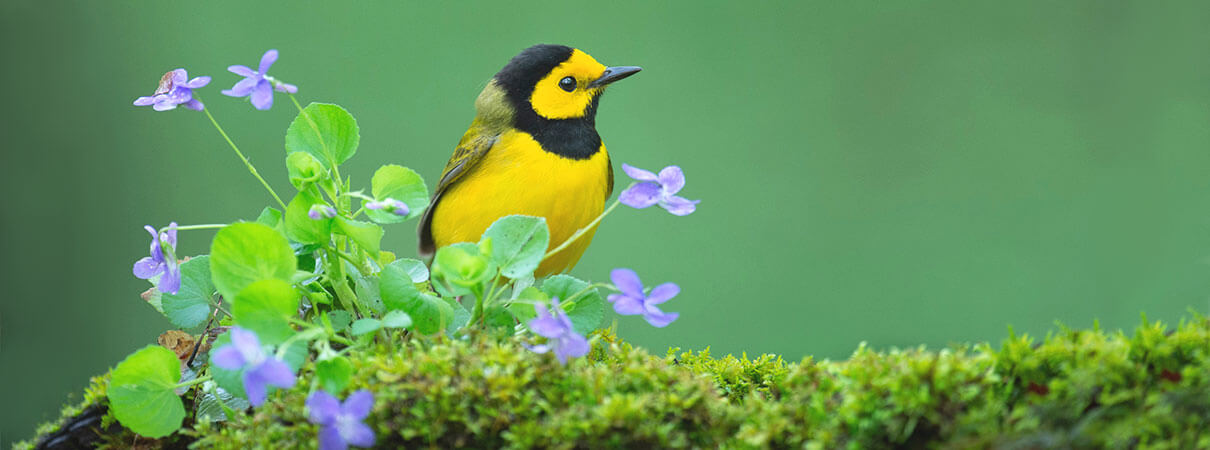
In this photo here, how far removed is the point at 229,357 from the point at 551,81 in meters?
1.55

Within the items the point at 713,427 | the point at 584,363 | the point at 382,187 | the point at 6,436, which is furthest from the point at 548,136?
the point at 6,436

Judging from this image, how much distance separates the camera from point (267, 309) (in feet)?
3.41

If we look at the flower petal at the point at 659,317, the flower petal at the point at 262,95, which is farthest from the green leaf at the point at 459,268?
the flower petal at the point at 262,95

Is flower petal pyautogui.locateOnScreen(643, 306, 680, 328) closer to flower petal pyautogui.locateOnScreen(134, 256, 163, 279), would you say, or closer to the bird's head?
flower petal pyautogui.locateOnScreen(134, 256, 163, 279)

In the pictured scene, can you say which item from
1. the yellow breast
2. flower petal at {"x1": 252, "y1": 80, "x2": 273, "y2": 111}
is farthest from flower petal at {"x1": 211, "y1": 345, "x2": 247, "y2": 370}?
the yellow breast

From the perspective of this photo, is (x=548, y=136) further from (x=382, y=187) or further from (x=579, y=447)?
(x=579, y=447)

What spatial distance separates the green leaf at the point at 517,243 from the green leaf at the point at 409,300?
0.11m

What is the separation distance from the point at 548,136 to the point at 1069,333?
5.04ft

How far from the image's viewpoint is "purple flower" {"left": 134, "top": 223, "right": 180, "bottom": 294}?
4.21 ft

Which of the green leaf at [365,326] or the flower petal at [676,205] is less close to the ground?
the flower petal at [676,205]

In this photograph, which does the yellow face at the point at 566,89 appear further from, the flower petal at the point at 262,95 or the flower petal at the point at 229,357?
the flower petal at the point at 229,357

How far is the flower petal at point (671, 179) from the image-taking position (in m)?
1.27

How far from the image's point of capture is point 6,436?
3.96 meters

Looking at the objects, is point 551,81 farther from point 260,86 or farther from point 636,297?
point 636,297
